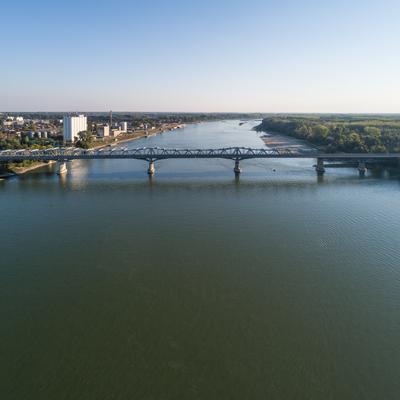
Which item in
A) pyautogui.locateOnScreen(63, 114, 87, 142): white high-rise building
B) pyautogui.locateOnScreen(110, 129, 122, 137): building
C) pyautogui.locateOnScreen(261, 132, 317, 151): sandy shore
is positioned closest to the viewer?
pyautogui.locateOnScreen(261, 132, 317, 151): sandy shore

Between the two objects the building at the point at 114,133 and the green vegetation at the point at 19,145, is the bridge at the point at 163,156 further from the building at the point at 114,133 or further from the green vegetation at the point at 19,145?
the building at the point at 114,133

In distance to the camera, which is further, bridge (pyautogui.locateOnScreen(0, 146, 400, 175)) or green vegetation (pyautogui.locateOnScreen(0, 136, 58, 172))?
green vegetation (pyautogui.locateOnScreen(0, 136, 58, 172))

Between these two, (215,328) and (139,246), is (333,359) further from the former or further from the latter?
(139,246)

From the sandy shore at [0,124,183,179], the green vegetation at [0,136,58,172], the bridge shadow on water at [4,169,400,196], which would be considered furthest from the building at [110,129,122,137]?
the bridge shadow on water at [4,169,400,196]

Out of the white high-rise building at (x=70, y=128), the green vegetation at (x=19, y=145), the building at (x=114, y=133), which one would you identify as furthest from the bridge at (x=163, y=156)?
the building at (x=114, y=133)

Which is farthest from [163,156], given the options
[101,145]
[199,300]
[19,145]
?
[101,145]

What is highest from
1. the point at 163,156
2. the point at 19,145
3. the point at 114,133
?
the point at 114,133

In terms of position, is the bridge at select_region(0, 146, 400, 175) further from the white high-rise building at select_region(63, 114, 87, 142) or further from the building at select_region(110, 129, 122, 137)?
the building at select_region(110, 129, 122, 137)

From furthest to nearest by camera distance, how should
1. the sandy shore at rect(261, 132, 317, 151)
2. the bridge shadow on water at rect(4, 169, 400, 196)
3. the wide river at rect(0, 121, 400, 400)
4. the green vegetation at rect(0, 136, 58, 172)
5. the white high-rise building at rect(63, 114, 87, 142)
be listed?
the white high-rise building at rect(63, 114, 87, 142)
the sandy shore at rect(261, 132, 317, 151)
the green vegetation at rect(0, 136, 58, 172)
the bridge shadow on water at rect(4, 169, 400, 196)
the wide river at rect(0, 121, 400, 400)

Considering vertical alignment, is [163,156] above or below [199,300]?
above

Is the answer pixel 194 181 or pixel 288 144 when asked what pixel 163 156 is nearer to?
pixel 194 181
